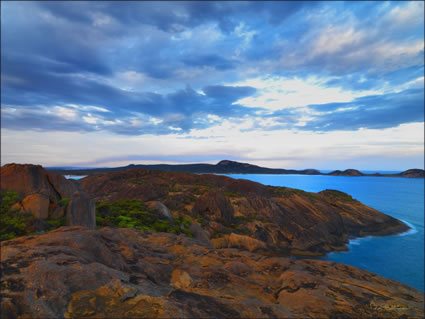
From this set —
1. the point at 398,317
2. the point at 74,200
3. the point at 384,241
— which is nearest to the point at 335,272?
the point at 398,317

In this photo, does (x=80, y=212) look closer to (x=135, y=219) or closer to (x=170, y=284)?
(x=135, y=219)

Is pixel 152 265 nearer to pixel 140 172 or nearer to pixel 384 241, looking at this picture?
pixel 384 241

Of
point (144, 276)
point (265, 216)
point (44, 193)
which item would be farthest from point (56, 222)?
point (265, 216)

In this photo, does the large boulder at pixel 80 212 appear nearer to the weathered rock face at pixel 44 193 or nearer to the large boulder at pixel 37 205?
the weathered rock face at pixel 44 193

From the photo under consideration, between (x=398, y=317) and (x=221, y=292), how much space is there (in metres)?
6.57

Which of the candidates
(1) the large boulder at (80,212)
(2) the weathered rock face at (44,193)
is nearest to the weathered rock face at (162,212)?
(2) the weathered rock face at (44,193)

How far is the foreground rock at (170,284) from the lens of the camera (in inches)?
195

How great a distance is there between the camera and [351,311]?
7.94 metres

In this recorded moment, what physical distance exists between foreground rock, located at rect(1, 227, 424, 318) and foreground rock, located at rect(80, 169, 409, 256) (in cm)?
2866

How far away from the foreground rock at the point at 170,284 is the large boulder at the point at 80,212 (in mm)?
5299

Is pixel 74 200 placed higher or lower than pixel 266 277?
higher

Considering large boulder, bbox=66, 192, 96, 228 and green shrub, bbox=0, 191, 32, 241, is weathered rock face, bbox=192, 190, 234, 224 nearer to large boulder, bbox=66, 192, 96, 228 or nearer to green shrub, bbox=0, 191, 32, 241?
large boulder, bbox=66, 192, 96, 228

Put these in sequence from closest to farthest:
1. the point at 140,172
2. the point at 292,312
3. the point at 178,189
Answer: the point at 292,312, the point at 178,189, the point at 140,172

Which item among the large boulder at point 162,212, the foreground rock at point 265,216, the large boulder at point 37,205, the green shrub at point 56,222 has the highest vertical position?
the large boulder at point 37,205
